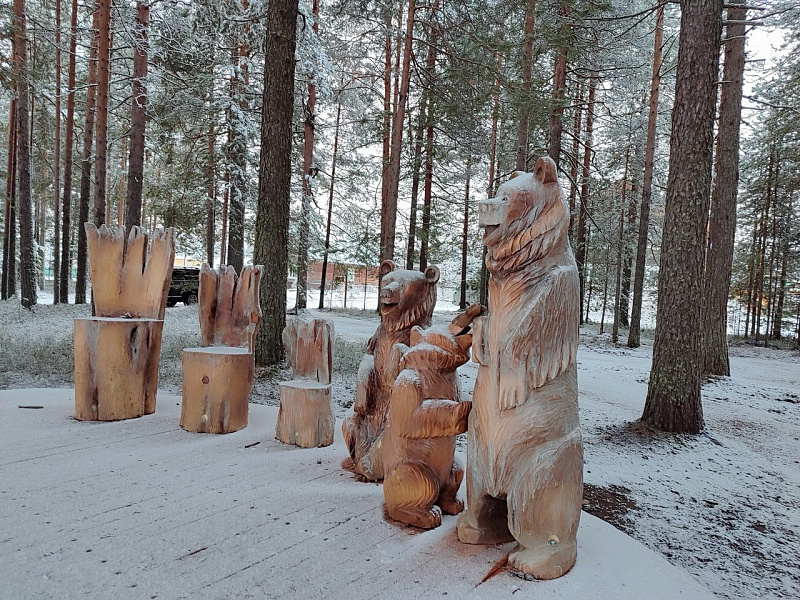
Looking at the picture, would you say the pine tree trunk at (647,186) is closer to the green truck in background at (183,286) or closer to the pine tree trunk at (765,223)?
the pine tree trunk at (765,223)

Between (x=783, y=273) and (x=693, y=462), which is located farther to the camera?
(x=783, y=273)

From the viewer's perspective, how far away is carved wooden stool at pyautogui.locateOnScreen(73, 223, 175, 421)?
3.01 metres

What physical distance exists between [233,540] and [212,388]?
4.70ft

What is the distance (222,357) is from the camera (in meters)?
2.87

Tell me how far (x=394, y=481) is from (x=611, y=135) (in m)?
14.4

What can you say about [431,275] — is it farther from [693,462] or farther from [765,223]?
[765,223]

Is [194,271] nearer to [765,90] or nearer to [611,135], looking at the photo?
[611,135]

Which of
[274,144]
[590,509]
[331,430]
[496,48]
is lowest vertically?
[590,509]

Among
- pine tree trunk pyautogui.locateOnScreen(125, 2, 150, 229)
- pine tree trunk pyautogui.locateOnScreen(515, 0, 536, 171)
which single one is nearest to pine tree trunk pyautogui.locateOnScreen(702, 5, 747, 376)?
pine tree trunk pyautogui.locateOnScreen(515, 0, 536, 171)

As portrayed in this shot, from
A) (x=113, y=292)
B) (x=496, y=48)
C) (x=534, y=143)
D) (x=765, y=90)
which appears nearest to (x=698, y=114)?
(x=496, y=48)

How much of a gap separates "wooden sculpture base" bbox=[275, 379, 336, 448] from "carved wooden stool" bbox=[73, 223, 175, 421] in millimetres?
1133

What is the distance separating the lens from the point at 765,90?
11.3 meters

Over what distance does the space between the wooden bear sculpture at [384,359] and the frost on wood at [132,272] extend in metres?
1.91

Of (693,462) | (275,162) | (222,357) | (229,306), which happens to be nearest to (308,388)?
(222,357)
